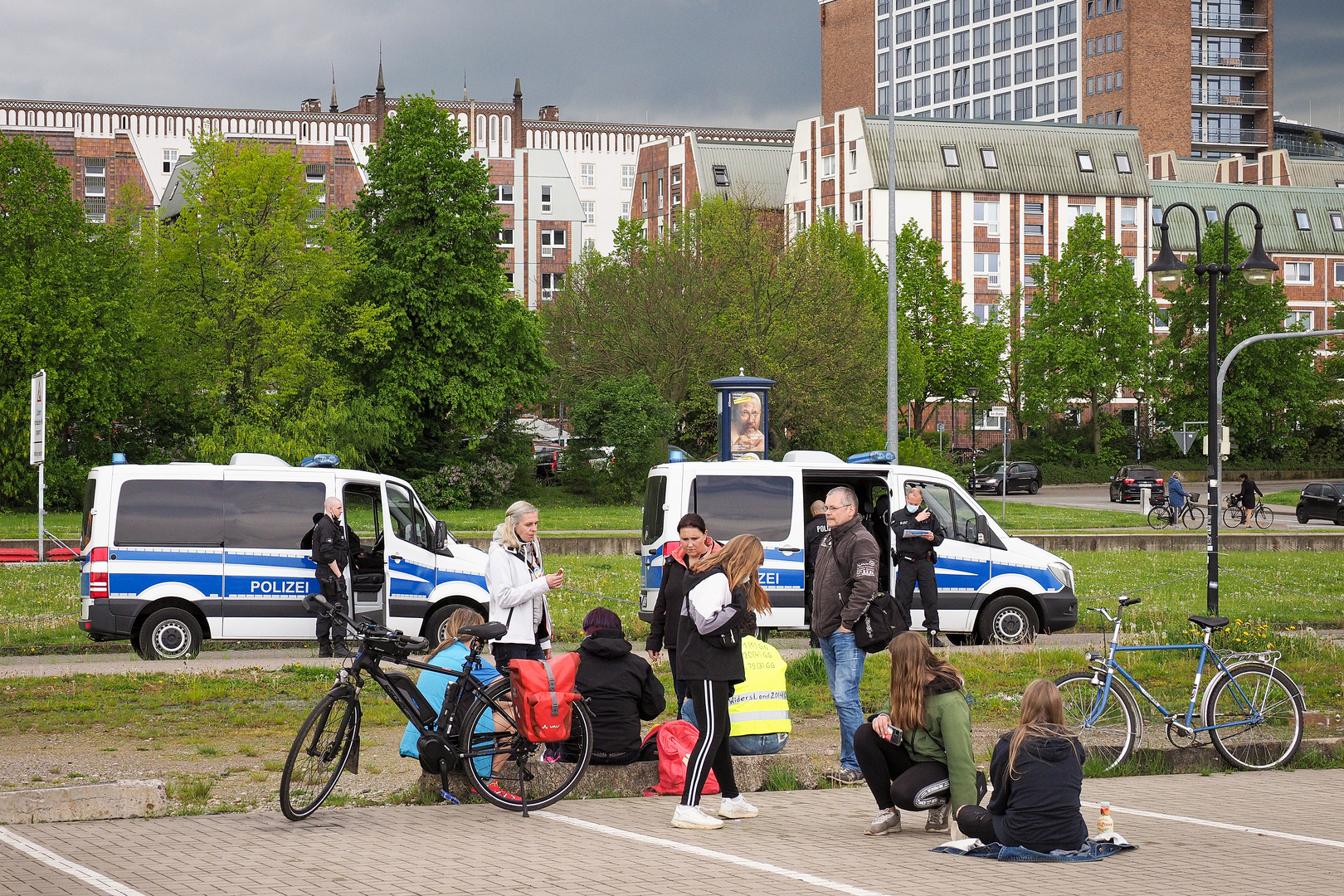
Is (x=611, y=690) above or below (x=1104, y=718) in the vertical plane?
above

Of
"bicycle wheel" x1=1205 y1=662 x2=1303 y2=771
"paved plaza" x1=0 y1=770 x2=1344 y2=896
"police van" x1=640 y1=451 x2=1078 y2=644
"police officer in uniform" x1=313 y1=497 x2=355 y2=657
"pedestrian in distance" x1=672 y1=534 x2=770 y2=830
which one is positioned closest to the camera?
"paved plaza" x1=0 y1=770 x2=1344 y2=896

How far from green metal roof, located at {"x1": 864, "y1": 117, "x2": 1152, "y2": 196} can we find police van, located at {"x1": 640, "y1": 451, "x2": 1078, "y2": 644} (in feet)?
221

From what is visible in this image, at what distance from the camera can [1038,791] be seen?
7.61 m

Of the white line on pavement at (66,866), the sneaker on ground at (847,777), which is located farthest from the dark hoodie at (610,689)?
the white line on pavement at (66,866)

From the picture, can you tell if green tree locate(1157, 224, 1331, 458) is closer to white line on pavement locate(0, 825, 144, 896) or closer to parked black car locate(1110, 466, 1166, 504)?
parked black car locate(1110, 466, 1166, 504)

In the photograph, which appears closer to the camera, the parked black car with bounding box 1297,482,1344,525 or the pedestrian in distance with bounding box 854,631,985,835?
the pedestrian in distance with bounding box 854,631,985,835

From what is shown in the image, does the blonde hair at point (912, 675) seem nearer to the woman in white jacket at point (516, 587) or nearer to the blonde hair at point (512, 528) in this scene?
the woman in white jacket at point (516, 587)

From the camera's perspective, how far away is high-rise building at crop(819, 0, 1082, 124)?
11244cm

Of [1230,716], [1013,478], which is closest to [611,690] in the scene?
[1230,716]

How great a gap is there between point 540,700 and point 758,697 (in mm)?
1783

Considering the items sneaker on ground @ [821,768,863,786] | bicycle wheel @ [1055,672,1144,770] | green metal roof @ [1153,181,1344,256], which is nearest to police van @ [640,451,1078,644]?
bicycle wheel @ [1055,672,1144,770]

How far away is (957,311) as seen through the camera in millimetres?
73438

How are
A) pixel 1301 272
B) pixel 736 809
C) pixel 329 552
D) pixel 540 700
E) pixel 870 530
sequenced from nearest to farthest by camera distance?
pixel 736 809, pixel 540 700, pixel 329 552, pixel 870 530, pixel 1301 272

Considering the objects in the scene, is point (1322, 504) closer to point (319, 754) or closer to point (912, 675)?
point (912, 675)
